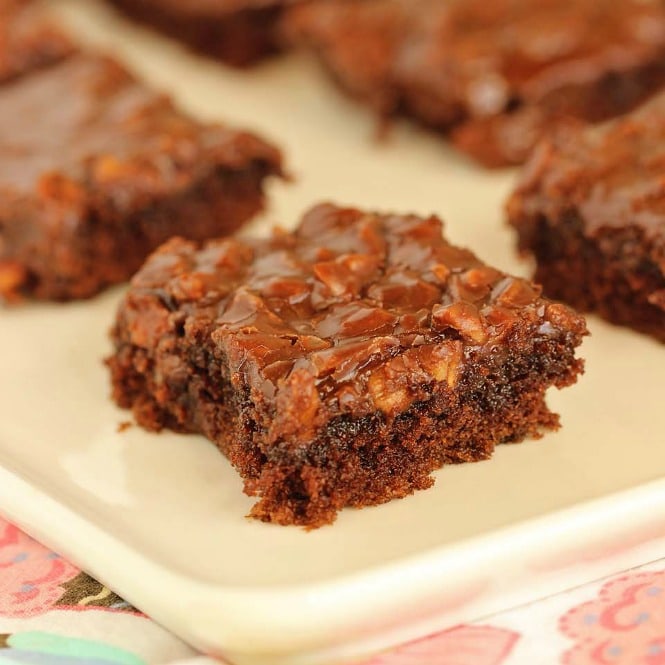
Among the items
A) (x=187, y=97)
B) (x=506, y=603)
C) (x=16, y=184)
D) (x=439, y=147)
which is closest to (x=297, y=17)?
(x=187, y=97)

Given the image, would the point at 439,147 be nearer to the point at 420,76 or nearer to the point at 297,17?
the point at 420,76

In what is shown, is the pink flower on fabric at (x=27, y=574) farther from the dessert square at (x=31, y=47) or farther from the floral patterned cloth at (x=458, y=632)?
the dessert square at (x=31, y=47)

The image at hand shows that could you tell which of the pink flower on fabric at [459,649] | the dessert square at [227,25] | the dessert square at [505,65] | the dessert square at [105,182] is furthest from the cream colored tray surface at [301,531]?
the dessert square at [227,25]

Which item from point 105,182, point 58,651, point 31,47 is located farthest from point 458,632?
point 31,47

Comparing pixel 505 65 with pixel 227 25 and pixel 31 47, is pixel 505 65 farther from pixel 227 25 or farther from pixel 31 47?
pixel 31 47

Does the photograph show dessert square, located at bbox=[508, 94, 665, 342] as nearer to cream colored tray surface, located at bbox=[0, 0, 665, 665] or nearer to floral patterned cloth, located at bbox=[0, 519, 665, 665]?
cream colored tray surface, located at bbox=[0, 0, 665, 665]

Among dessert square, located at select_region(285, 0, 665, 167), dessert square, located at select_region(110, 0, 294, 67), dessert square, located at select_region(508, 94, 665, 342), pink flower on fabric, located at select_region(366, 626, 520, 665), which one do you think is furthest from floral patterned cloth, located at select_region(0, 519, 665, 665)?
dessert square, located at select_region(110, 0, 294, 67)
